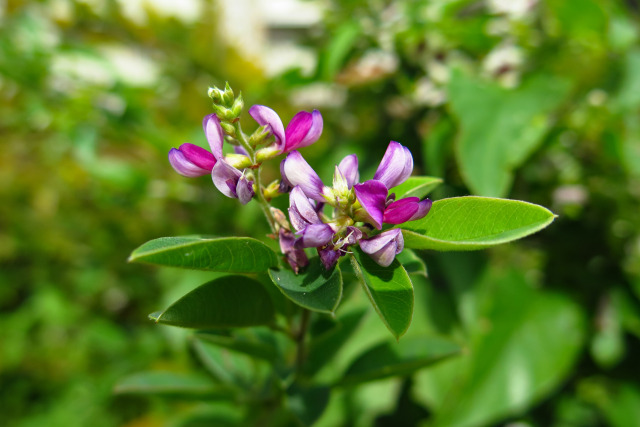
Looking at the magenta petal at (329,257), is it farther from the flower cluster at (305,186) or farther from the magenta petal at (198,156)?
the magenta petal at (198,156)

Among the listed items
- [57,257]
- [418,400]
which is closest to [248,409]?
[418,400]

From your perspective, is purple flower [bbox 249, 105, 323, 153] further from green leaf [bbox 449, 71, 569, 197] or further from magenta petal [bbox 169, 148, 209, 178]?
green leaf [bbox 449, 71, 569, 197]

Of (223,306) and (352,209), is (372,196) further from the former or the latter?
(223,306)

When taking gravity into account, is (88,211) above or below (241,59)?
below

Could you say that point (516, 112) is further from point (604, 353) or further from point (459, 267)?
point (604, 353)

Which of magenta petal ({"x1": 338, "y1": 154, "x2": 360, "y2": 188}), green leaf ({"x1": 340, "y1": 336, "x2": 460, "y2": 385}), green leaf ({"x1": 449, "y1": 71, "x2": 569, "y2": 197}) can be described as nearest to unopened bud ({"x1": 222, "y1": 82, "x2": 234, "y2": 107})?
magenta petal ({"x1": 338, "y1": 154, "x2": 360, "y2": 188})

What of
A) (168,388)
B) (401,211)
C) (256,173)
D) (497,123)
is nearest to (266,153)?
(256,173)
